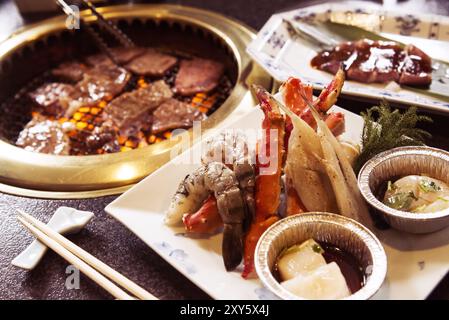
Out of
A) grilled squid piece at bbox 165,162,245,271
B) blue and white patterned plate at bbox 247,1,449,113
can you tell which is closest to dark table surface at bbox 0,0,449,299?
grilled squid piece at bbox 165,162,245,271

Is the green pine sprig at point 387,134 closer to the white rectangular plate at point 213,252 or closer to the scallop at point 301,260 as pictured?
the white rectangular plate at point 213,252

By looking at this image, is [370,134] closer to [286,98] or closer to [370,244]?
[286,98]

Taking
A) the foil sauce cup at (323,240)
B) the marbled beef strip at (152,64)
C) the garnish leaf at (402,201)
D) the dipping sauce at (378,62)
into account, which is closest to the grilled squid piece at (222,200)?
the foil sauce cup at (323,240)

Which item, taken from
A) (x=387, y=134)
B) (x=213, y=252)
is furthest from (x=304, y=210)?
(x=387, y=134)

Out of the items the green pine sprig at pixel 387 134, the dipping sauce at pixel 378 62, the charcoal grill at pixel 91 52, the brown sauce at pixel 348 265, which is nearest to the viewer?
the brown sauce at pixel 348 265

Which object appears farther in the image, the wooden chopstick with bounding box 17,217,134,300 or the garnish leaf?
the garnish leaf

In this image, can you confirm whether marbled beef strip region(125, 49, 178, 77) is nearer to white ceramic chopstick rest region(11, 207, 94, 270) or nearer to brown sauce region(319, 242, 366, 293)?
white ceramic chopstick rest region(11, 207, 94, 270)
